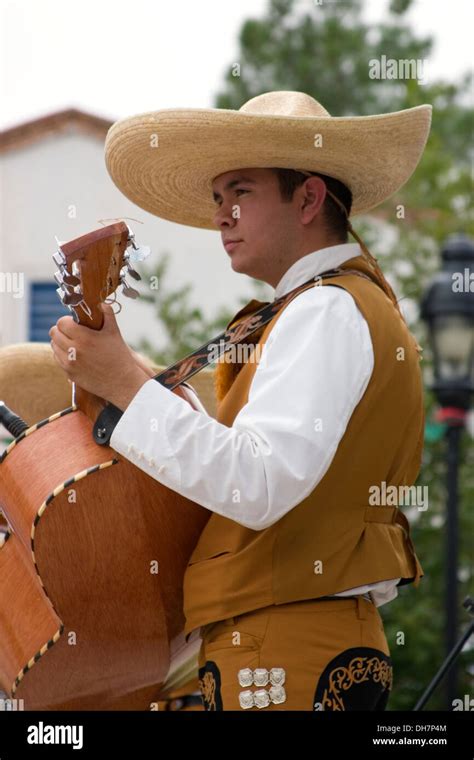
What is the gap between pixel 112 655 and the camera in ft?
7.88

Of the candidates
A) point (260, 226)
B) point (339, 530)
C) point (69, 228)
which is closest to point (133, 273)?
point (260, 226)

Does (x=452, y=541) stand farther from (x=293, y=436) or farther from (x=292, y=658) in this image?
(x=293, y=436)

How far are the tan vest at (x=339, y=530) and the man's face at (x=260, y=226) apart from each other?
0.20 m

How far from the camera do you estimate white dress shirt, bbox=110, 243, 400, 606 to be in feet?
7.25

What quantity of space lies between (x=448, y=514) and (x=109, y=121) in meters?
6.16

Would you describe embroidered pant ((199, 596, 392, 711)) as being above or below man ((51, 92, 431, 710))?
below

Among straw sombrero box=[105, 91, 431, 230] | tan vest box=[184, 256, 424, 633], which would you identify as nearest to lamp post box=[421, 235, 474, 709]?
straw sombrero box=[105, 91, 431, 230]

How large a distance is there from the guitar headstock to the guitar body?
0.79ft

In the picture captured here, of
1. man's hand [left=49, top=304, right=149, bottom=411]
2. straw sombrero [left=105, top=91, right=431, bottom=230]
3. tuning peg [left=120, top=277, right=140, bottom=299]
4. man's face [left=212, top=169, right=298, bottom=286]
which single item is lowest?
man's hand [left=49, top=304, right=149, bottom=411]

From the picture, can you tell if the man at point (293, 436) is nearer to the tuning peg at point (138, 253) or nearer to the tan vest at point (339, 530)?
the tan vest at point (339, 530)

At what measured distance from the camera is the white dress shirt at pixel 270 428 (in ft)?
7.25

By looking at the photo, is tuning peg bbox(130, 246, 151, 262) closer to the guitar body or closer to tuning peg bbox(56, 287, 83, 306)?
A: tuning peg bbox(56, 287, 83, 306)

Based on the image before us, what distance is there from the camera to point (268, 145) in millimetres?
2566

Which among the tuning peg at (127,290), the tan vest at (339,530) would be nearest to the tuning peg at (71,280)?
the tuning peg at (127,290)
